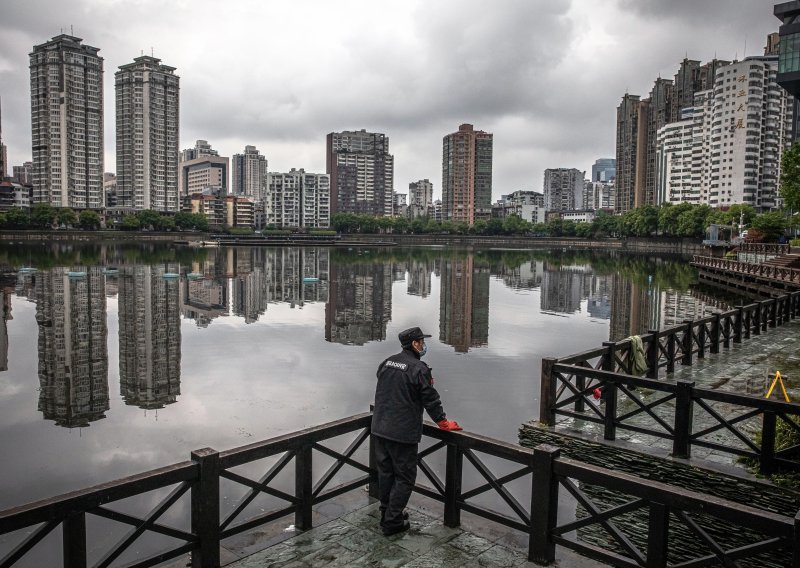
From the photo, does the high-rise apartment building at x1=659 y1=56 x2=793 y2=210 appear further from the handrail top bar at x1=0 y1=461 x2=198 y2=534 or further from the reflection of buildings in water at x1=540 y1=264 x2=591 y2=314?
the handrail top bar at x1=0 y1=461 x2=198 y2=534

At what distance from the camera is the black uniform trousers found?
7.74 meters

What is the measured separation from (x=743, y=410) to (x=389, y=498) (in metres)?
10.5

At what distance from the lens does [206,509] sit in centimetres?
692

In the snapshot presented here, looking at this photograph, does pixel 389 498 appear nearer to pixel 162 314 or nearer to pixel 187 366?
pixel 187 366

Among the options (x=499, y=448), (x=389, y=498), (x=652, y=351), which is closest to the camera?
(x=499, y=448)

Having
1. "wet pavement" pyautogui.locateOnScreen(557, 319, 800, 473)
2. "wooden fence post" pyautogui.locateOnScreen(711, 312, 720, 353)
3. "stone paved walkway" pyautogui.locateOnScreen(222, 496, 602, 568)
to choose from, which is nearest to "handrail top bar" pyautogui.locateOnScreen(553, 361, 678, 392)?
"wet pavement" pyautogui.locateOnScreen(557, 319, 800, 473)

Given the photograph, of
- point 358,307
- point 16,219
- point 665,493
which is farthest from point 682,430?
point 16,219

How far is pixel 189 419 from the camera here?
676 inches

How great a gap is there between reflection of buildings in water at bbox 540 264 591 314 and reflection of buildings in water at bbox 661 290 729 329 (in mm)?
6312

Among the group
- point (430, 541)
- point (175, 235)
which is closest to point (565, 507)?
point (430, 541)

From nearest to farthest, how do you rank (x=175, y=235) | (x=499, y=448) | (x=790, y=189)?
(x=499, y=448)
(x=790, y=189)
(x=175, y=235)

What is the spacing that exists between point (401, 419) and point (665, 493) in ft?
9.87

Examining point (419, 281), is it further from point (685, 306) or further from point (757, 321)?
point (757, 321)

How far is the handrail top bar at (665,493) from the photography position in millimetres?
5688
